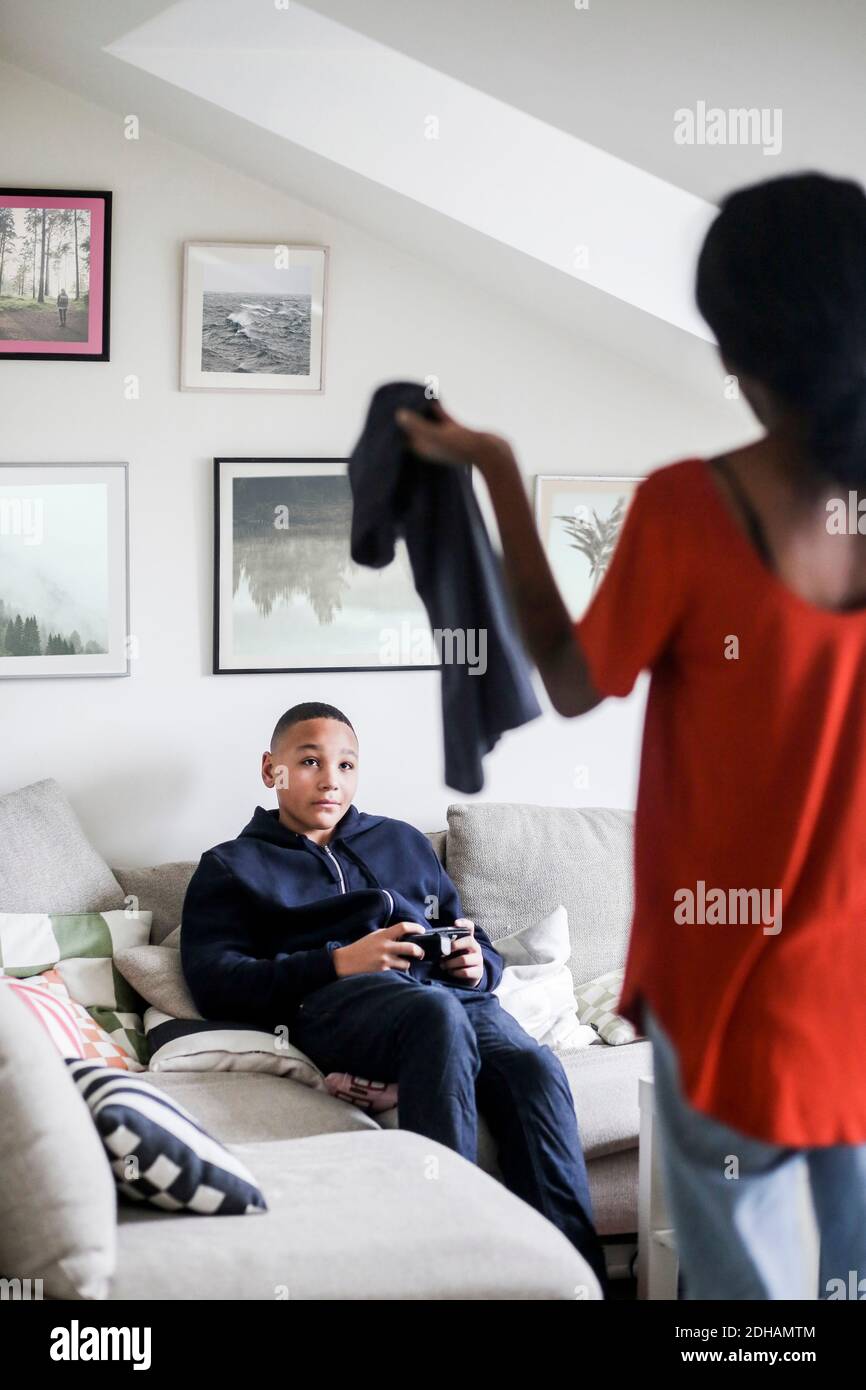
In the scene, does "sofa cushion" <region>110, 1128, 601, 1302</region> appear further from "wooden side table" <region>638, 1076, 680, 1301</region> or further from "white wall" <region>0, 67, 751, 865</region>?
"white wall" <region>0, 67, 751, 865</region>

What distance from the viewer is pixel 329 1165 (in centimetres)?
168

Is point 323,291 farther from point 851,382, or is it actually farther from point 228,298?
point 851,382

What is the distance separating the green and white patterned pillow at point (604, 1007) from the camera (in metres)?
2.47

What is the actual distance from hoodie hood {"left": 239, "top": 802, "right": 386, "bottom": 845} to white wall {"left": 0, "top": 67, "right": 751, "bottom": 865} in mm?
331

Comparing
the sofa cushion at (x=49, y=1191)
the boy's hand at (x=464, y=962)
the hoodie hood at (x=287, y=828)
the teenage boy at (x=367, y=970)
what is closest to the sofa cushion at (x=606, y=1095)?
the teenage boy at (x=367, y=970)

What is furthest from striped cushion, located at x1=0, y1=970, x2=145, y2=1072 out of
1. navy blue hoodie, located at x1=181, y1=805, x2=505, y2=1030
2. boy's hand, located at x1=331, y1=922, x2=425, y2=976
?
boy's hand, located at x1=331, y1=922, x2=425, y2=976

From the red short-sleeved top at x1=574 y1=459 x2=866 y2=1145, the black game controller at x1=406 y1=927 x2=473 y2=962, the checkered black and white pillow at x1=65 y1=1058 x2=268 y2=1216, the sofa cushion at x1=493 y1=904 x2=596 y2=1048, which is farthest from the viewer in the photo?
the sofa cushion at x1=493 y1=904 x2=596 y2=1048

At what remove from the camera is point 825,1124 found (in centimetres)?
82

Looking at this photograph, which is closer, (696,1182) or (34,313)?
(696,1182)

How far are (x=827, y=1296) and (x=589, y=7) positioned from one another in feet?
4.83

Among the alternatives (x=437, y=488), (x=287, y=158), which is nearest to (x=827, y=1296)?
(x=437, y=488)

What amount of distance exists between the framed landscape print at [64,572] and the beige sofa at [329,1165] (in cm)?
29

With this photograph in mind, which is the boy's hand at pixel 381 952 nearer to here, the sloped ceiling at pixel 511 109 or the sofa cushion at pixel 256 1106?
the sofa cushion at pixel 256 1106

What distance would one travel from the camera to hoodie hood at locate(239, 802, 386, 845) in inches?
94.9
